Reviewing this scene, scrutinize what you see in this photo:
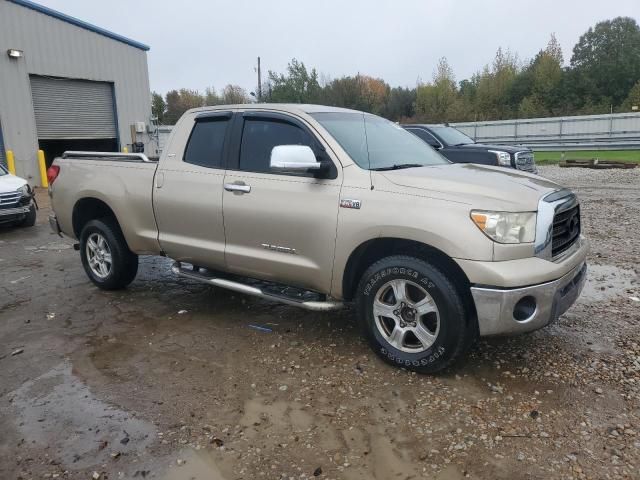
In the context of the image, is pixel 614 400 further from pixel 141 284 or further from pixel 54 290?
pixel 54 290

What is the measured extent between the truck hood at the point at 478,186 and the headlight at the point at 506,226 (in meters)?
0.05

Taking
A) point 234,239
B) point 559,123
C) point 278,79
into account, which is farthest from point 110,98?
point 278,79

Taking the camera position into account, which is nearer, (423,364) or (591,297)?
(423,364)

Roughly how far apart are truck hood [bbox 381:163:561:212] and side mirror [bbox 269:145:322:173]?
1.80 ft

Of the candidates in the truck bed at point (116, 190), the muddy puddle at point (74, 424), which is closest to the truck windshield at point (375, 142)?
the truck bed at point (116, 190)

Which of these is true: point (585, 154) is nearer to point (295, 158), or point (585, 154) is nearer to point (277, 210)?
point (277, 210)

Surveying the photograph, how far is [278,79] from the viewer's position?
5984 centimetres

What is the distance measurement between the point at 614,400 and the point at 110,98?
19.8 meters

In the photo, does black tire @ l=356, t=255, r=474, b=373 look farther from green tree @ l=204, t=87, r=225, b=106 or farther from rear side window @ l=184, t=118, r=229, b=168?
green tree @ l=204, t=87, r=225, b=106

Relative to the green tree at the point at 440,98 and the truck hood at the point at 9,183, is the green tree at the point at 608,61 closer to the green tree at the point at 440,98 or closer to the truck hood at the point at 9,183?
the green tree at the point at 440,98

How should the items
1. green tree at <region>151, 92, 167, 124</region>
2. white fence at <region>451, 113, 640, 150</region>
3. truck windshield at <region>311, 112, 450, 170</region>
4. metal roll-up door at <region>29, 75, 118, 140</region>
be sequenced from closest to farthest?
1. truck windshield at <region>311, 112, 450, 170</region>
2. metal roll-up door at <region>29, 75, 118, 140</region>
3. white fence at <region>451, 113, 640, 150</region>
4. green tree at <region>151, 92, 167, 124</region>

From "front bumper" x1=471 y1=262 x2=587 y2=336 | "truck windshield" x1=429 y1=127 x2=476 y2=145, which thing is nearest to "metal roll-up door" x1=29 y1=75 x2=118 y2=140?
"truck windshield" x1=429 y1=127 x2=476 y2=145

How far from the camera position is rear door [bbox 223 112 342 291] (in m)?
3.98

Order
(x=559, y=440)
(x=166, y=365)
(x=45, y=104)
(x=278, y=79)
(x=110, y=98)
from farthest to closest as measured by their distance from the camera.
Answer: (x=278, y=79)
(x=110, y=98)
(x=45, y=104)
(x=166, y=365)
(x=559, y=440)
